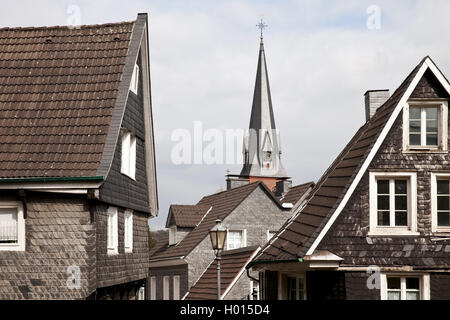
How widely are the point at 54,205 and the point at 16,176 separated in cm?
114

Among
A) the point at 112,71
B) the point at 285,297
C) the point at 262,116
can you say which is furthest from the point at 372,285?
the point at 262,116

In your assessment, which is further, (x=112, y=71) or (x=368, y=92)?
(x=368, y=92)

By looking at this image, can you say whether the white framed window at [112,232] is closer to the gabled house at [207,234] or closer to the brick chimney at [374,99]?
the brick chimney at [374,99]

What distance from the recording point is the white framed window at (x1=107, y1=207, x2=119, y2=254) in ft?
66.6

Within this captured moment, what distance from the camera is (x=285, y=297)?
19750 millimetres

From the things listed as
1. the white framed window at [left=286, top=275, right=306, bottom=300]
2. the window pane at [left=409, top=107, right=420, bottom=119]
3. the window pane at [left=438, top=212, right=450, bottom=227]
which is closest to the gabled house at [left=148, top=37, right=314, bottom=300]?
the white framed window at [left=286, top=275, right=306, bottom=300]

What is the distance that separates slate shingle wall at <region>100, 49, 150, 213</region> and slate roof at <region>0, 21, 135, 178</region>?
3.68 feet

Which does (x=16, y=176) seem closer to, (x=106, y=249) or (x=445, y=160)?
(x=106, y=249)

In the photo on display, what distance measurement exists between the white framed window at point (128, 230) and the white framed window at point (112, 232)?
1.35m

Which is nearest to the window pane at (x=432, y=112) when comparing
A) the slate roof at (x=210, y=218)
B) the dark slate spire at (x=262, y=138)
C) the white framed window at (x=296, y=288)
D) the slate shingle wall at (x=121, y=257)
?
the white framed window at (x=296, y=288)

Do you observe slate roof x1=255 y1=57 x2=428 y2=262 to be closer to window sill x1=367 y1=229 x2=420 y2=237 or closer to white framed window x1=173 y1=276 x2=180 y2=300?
window sill x1=367 y1=229 x2=420 y2=237

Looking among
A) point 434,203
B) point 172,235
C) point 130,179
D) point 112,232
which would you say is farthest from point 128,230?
point 172,235

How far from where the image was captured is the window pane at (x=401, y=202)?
17734mm
